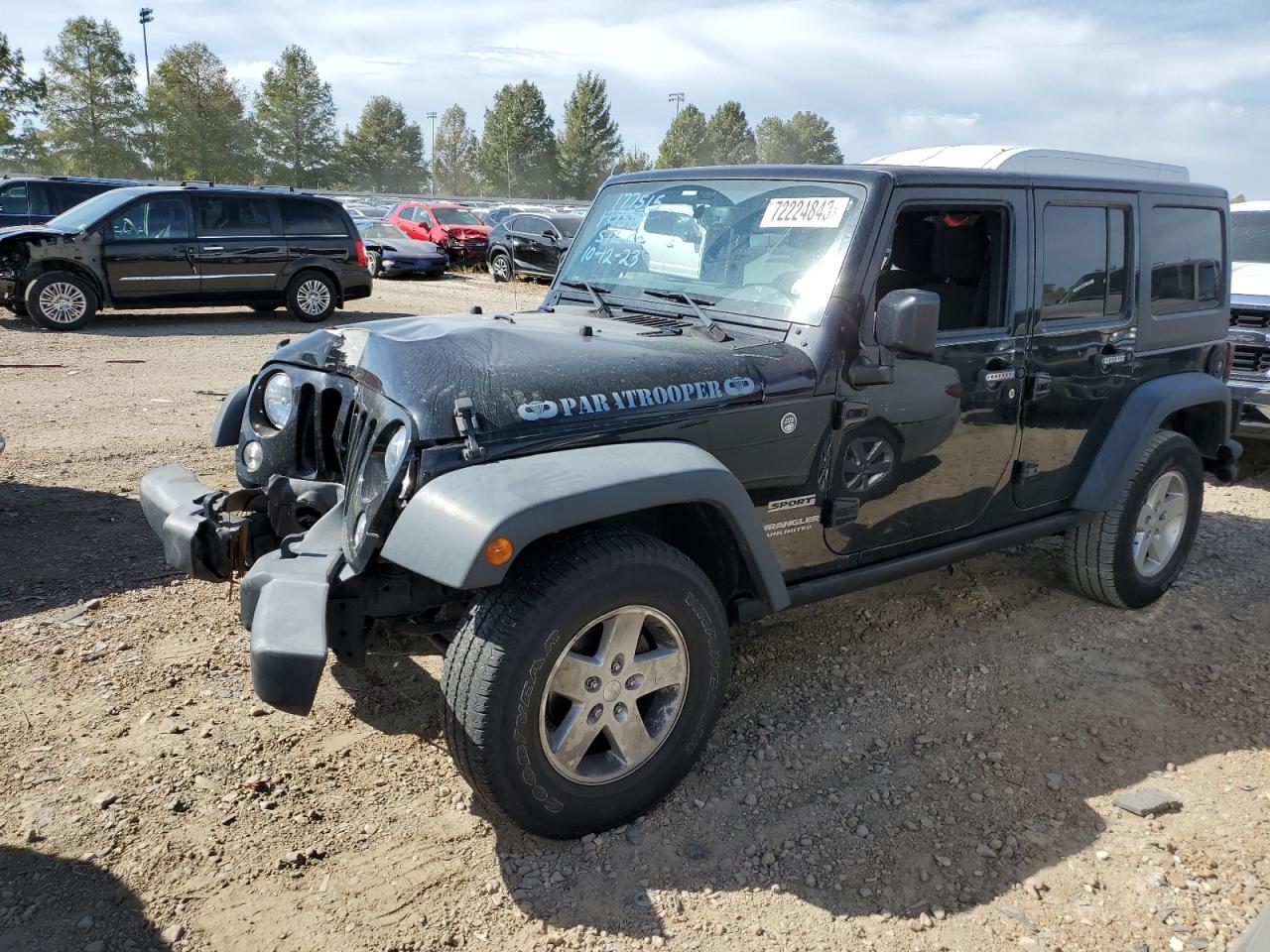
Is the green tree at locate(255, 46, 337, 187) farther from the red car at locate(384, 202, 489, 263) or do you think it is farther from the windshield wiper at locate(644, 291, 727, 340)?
the windshield wiper at locate(644, 291, 727, 340)

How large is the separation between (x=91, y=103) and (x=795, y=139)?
6653cm

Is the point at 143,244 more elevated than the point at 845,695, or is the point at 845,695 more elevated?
the point at 143,244

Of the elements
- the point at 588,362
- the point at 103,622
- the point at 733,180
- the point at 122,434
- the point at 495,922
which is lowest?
the point at 495,922

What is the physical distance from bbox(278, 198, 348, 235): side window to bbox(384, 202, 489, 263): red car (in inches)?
365

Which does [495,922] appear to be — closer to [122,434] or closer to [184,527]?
[184,527]

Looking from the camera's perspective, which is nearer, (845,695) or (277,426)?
(277,426)

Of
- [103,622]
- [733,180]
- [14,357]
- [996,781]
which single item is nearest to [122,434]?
[103,622]

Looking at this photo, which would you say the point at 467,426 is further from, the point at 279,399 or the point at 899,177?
the point at 899,177

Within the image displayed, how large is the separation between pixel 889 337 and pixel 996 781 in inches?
60.5

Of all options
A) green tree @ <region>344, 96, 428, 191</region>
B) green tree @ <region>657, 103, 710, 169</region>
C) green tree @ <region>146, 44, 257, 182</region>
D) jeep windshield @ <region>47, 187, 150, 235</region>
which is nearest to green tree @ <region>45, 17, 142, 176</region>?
green tree @ <region>146, 44, 257, 182</region>

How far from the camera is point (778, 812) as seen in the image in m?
3.10

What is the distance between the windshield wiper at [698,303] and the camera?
11.3ft

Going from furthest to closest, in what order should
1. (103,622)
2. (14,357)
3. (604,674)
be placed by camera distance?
(14,357)
(103,622)
(604,674)

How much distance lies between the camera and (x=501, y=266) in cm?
2139
